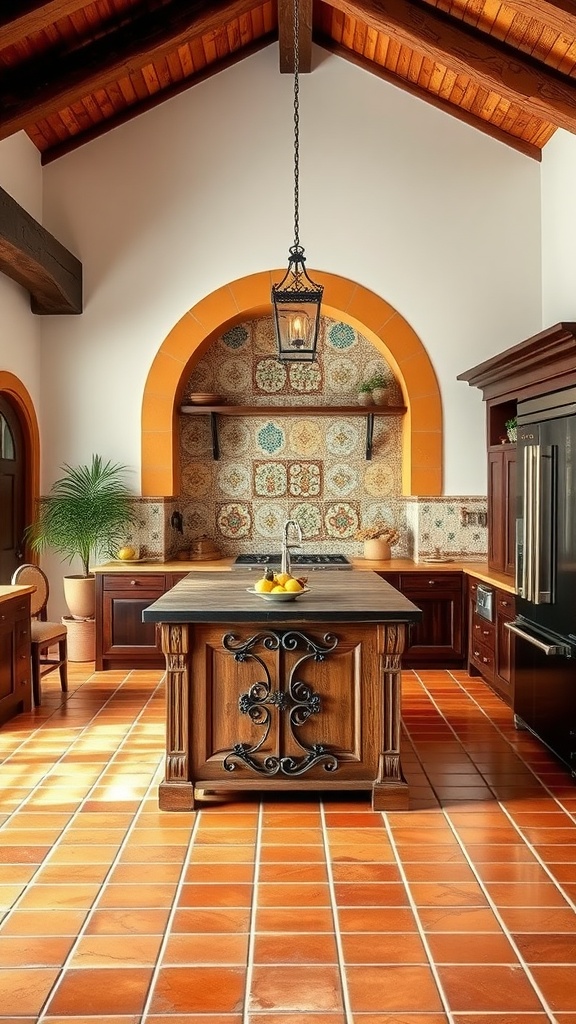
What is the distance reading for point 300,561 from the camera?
7906 millimetres

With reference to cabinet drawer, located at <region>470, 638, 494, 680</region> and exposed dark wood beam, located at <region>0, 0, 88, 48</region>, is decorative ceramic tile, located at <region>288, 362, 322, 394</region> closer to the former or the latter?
cabinet drawer, located at <region>470, 638, 494, 680</region>

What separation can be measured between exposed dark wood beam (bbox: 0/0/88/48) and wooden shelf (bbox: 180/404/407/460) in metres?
3.77

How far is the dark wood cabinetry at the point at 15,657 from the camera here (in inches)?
233

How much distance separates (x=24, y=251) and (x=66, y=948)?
472cm

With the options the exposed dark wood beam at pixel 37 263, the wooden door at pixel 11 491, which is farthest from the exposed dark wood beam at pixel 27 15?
the wooden door at pixel 11 491

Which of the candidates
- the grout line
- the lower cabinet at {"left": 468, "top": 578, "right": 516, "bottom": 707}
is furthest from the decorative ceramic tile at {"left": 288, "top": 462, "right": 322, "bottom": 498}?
the grout line

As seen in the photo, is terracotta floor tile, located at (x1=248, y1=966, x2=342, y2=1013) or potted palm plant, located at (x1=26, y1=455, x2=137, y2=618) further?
potted palm plant, located at (x1=26, y1=455, x2=137, y2=618)

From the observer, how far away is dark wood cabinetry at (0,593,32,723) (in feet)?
19.4

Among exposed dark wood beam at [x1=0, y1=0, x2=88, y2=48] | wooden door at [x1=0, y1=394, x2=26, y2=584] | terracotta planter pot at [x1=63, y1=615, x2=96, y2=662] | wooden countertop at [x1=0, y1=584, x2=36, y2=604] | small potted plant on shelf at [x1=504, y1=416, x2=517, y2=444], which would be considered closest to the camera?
exposed dark wood beam at [x1=0, y1=0, x2=88, y2=48]

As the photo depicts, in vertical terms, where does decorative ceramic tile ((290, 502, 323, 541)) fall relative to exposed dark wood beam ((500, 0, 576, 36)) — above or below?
below

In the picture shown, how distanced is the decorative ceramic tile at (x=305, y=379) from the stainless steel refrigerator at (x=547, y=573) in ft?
10.2

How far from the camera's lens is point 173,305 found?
8.16m

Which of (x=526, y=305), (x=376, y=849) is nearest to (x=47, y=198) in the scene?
(x=526, y=305)

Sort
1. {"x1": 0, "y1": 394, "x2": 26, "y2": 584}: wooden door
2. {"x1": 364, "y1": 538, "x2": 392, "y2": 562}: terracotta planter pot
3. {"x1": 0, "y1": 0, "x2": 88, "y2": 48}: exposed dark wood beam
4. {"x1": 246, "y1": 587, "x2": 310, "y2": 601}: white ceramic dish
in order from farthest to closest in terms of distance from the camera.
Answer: {"x1": 364, "y1": 538, "x2": 392, "y2": 562}: terracotta planter pot < {"x1": 0, "y1": 394, "x2": 26, "y2": 584}: wooden door < {"x1": 0, "y1": 0, "x2": 88, "y2": 48}: exposed dark wood beam < {"x1": 246, "y1": 587, "x2": 310, "y2": 601}: white ceramic dish
